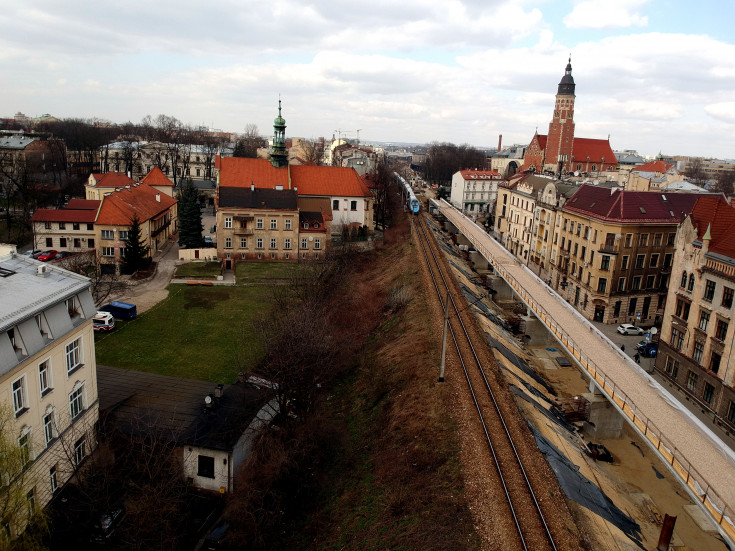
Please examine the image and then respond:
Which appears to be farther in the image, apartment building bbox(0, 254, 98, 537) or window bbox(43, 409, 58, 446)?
window bbox(43, 409, 58, 446)

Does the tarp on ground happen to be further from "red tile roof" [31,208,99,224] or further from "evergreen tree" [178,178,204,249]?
"red tile roof" [31,208,99,224]

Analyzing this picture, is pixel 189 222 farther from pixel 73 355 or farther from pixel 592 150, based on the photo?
pixel 592 150

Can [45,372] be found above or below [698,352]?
above

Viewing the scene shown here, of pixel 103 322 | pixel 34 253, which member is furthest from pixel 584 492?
pixel 34 253

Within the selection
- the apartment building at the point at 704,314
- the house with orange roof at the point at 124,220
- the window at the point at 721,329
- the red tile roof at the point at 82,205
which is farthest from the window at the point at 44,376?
the red tile roof at the point at 82,205

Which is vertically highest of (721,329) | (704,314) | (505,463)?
(704,314)

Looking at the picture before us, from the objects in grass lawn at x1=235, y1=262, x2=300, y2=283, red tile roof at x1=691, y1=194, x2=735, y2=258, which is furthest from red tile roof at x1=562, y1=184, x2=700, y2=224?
grass lawn at x1=235, y1=262, x2=300, y2=283
